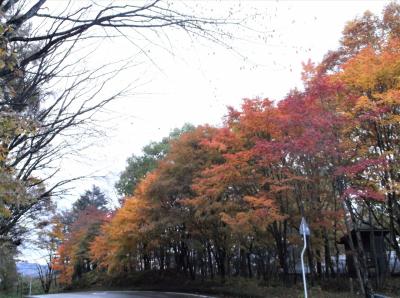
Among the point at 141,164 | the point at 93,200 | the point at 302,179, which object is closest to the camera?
the point at 302,179

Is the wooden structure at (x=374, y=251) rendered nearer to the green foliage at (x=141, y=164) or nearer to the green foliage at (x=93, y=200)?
the green foliage at (x=141, y=164)

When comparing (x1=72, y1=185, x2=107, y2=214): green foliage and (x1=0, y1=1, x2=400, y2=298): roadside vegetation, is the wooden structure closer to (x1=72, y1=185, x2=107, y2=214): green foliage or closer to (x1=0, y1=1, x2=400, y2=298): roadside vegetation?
(x1=0, y1=1, x2=400, y2=298): roadside vegetation

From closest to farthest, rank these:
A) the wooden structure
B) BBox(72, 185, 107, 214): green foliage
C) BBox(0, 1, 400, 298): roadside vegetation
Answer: BBox(0, 1, 400, 298): roadside vegetation → the wooden structure → BBox(72, 185, 107, 214): green foliage

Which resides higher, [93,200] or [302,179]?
[93,200]

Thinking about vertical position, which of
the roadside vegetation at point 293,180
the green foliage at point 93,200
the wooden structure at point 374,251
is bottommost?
the wooden structure at point 374,251

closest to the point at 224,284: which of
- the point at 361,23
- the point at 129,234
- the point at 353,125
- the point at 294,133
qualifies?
the point at 129,234

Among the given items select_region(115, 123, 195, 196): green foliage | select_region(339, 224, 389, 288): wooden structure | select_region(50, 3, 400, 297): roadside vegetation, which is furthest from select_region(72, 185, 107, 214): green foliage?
select_region(339, 224, 389, 288): wooden structure

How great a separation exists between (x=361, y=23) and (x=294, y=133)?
6919mm

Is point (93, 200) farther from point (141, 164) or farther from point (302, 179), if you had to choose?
point (302, 179)

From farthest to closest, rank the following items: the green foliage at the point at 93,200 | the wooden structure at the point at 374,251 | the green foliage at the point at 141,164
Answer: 1. the green foliage at the point at 93,200
2. the green foliage at the point at 141,164
3. the wooden structure at the point at 374,251

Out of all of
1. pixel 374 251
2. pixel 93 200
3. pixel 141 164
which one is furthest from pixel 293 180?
pixel 93 200

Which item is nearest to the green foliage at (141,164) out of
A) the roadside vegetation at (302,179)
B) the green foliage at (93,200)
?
the roadside vegetation at (302,179)

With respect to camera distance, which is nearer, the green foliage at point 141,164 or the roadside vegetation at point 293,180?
the roadside vegetation at point 293,180

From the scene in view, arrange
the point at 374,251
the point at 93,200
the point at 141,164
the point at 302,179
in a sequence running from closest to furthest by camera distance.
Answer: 1. the point at 302,179
2. the point at 374,251
3. the point at 141,164
4. the point at 93,200
